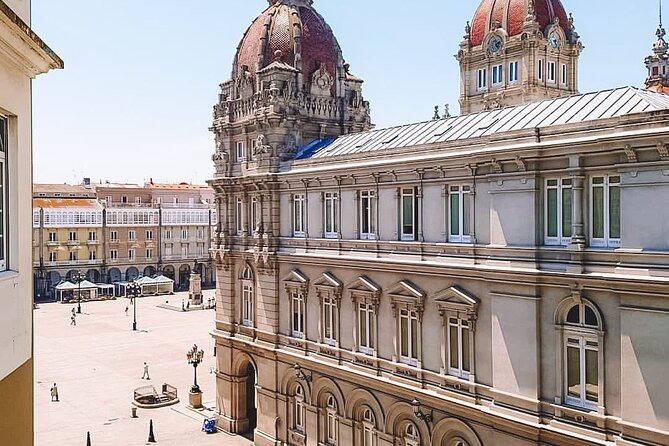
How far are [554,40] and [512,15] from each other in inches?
152

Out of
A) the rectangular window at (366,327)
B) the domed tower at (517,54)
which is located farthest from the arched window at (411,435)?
the domed tower at (517,54)

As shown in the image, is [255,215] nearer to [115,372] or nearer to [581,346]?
[581,346]

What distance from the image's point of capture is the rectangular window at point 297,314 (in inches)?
1293

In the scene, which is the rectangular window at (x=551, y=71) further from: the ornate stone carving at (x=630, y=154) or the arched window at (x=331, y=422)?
the ornate stone carving at (x=630, y=154)

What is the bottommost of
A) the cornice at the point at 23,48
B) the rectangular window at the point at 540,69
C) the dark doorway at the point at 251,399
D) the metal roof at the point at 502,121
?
the dark doorway at the point at 251,399

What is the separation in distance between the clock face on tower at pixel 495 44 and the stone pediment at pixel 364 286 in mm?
31262

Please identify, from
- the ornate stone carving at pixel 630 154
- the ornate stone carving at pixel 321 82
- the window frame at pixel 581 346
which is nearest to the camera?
the ornate stone carving at pixel 630 154

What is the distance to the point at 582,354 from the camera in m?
20.5

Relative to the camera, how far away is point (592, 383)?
66.6 feet

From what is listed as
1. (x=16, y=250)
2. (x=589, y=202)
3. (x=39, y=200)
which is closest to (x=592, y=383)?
(x=589, y=202)

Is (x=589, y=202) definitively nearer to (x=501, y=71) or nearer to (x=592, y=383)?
(x=592, y=383)

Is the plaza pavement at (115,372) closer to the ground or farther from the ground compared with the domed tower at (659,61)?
closer to the ground

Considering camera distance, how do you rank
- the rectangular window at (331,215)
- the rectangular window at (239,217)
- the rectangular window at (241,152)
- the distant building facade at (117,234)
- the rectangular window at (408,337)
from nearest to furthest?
the rectangular window at (408,337), the rectangular window at (331,215), the rectangular window at (239,217), the rectangular window at (241,152), the distant building facade at (117,234)

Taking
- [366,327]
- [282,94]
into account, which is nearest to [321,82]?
[282,94]
